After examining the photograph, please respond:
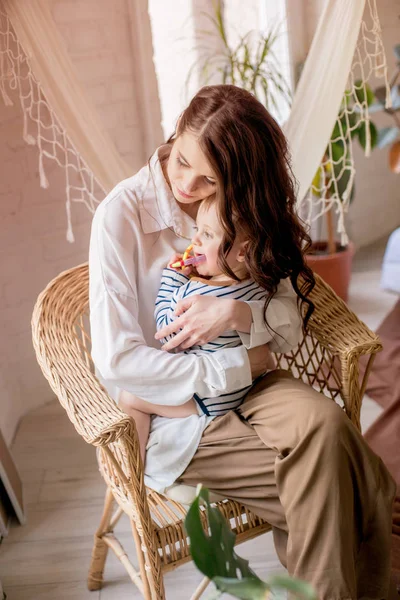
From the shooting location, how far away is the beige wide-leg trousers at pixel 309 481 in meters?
1.33

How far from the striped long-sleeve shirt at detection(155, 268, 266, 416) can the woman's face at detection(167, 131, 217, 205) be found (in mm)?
172

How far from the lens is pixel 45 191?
8.00 ft

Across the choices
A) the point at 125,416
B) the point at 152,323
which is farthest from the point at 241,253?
the point at 125,416

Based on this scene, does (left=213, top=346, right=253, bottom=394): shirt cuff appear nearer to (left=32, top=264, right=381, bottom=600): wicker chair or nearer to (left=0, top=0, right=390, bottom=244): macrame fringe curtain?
(left=32, top=264, right=381, bottom=600): wicker chair

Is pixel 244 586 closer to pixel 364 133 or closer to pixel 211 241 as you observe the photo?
pixel 211 241

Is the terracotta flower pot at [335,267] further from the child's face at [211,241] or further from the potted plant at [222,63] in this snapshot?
the child's face at [211,241]

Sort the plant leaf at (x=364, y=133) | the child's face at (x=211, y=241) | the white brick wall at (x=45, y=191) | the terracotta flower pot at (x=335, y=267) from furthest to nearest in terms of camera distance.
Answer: the terracotta flower pot at (x=335, y=267)
the plant leaf at (x=364, y=133)
the white brick wall at (x=45, y=191)
the child's face at (x=211, y=241)

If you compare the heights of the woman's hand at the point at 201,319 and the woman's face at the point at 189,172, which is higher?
the woman's face at the point at 189,172

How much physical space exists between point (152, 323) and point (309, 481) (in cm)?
51

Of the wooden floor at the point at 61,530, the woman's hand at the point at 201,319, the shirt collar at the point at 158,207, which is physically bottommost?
the wooden floor at the point at 61,530

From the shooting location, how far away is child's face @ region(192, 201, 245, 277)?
57.6 inches

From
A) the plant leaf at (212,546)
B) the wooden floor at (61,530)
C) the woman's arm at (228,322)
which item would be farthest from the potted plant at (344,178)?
the plant leaf at (212,546)

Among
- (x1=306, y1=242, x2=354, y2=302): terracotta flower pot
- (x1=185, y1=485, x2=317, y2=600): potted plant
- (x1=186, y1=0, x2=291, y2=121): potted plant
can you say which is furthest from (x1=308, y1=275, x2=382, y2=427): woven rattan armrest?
(x1=306, y1=242, x2=354, y2=302): terracotta flower pot

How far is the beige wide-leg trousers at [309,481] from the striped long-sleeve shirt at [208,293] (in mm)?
33
